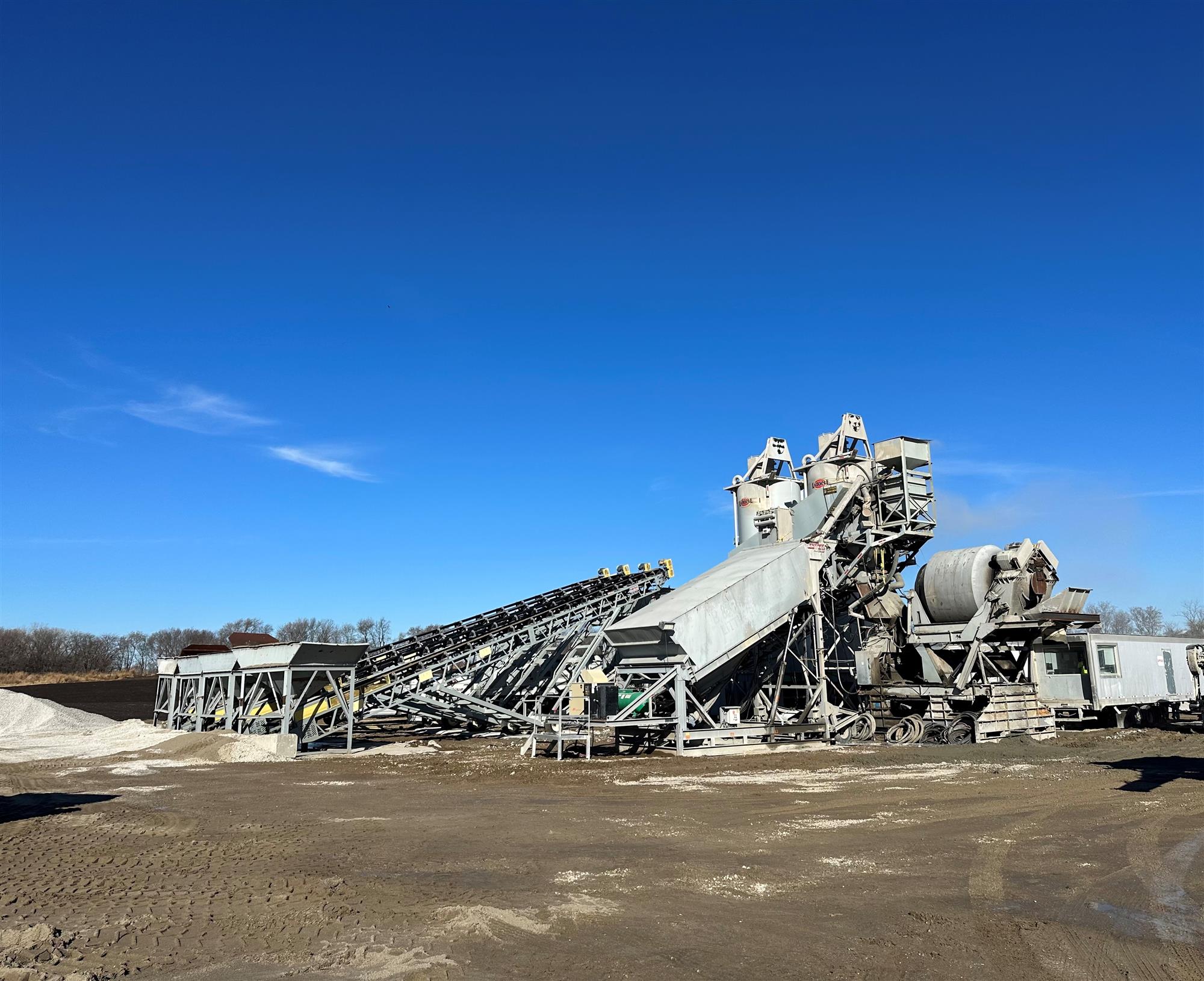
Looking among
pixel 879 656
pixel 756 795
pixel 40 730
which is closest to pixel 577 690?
pixel 879 656

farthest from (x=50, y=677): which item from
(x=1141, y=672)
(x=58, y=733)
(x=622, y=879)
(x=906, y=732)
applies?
(x=622, y=879)

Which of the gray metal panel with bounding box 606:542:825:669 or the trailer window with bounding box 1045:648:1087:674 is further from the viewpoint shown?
the trailer window with bounding box 1045:648:1087:674

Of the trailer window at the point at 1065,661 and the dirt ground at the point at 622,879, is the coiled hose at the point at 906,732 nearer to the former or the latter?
the trailer window at the point at 1065,661

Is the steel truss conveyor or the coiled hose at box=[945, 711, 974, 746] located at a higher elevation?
the steel truss conveyor

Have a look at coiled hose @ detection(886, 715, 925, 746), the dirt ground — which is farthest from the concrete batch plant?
the dirt ground

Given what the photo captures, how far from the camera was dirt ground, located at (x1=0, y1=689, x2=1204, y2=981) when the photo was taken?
5773 mm

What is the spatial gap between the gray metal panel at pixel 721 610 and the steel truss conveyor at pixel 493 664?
4.46m

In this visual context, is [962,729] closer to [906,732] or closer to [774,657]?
[906,732]

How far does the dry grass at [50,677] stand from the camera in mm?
75250

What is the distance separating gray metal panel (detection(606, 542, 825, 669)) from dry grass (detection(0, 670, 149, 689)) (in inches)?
2668

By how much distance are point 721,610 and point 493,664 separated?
952 cm

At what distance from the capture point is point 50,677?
269 feet

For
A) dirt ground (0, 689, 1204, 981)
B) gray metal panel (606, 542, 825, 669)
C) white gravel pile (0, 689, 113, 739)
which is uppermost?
gray metal panel (606, 542, 825, 669)

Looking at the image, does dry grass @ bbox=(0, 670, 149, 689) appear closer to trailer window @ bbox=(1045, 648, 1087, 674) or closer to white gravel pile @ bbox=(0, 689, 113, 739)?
white gravel pile @ bbox=(0, 689, 113, 739)
